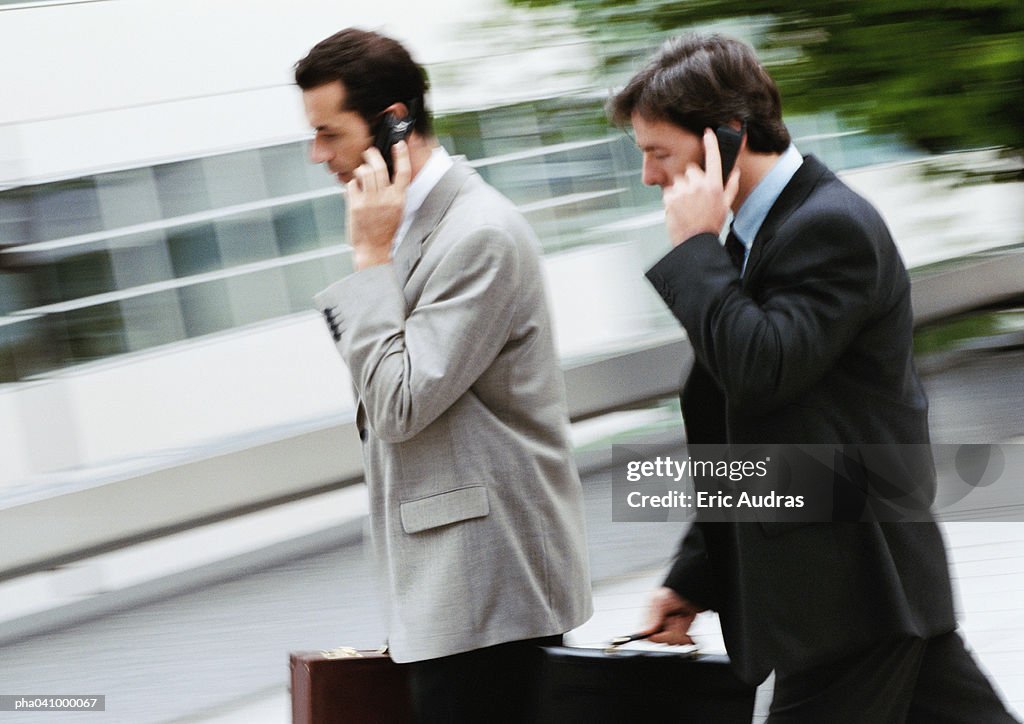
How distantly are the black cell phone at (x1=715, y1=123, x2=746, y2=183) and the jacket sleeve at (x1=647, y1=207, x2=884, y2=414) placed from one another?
0.14 meters

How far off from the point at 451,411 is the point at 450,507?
13 centimetres

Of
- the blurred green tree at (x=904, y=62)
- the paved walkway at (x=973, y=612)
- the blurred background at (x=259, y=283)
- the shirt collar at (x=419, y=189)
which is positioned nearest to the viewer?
the shirt collar at (x=419, y=189)

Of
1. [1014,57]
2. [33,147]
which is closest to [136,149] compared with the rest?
[33,147]

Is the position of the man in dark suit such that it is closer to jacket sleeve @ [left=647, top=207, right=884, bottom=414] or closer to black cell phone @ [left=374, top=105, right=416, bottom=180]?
jacket sleeve @ [left=647, top=207, right=884, bottom=414]

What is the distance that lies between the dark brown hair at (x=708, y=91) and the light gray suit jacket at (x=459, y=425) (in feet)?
0.92

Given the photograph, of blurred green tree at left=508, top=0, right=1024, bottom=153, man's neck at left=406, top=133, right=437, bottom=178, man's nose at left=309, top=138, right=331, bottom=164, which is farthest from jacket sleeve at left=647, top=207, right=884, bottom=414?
blurred green tree at left=508, top=0, right=1024, bottom=153

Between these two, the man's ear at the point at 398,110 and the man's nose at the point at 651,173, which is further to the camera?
the man's ear at the point at 398,110

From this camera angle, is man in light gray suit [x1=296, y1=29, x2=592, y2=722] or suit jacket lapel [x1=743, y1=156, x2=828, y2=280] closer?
suit jacket lapel [x1=743, y1=156, x2=828, y2=280]

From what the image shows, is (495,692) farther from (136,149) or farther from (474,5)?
(136,149)

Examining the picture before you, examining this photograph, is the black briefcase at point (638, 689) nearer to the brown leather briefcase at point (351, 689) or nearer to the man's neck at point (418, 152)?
the brown leather briefcase at point (351, 689)

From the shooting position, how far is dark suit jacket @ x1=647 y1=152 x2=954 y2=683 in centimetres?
148

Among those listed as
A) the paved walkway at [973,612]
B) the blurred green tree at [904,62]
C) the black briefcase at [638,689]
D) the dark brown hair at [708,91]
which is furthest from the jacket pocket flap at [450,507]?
the paved walkway at [973,612]

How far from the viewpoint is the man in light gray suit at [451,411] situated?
5.49 feet

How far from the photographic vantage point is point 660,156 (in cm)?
164
